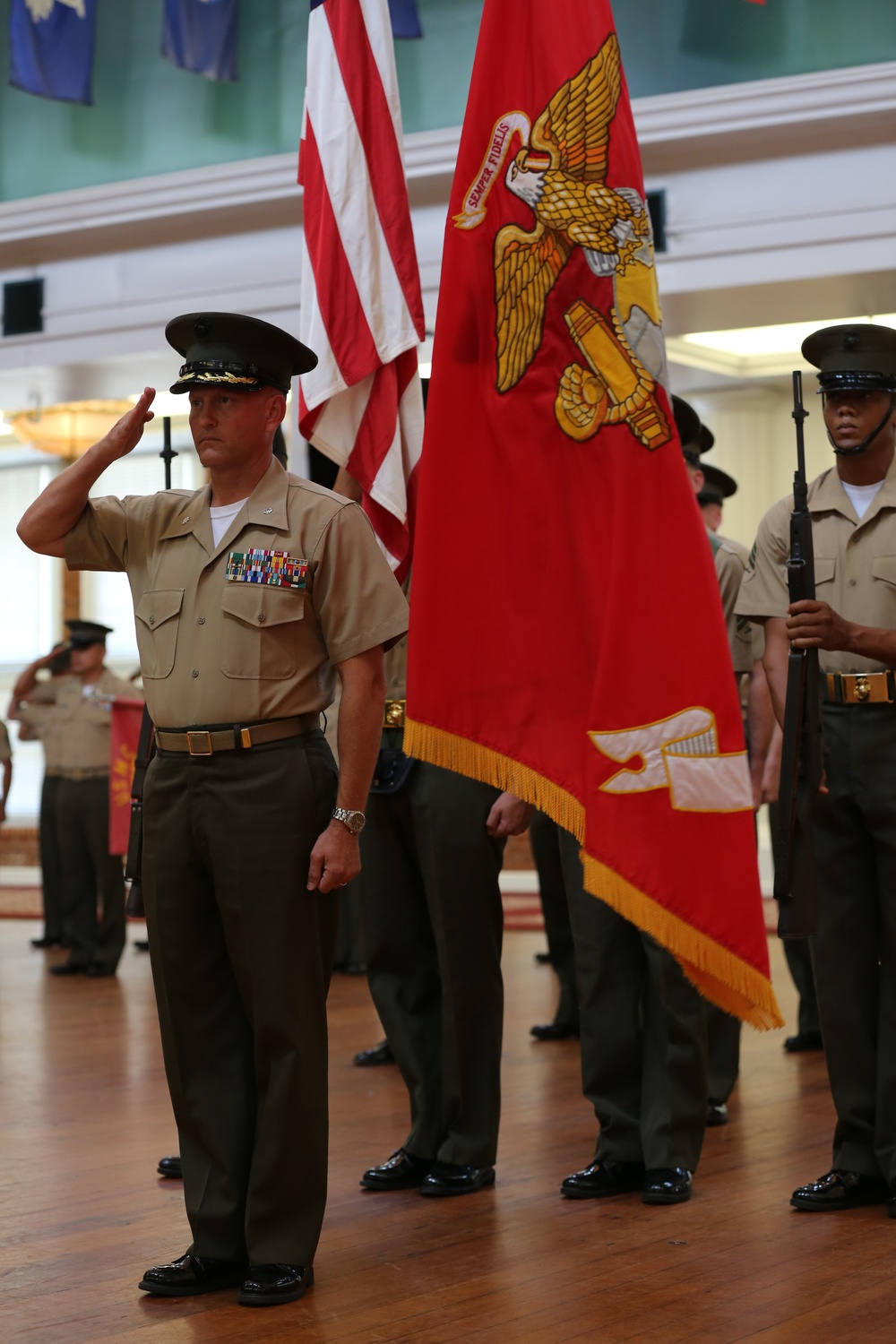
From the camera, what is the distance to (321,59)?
388cm

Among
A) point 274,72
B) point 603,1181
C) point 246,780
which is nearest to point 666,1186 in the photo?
point 603,1181

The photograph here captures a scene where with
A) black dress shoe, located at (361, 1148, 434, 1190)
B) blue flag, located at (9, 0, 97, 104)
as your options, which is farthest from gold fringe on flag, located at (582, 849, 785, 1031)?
blue flag, located at (9, 0, 97, 104)

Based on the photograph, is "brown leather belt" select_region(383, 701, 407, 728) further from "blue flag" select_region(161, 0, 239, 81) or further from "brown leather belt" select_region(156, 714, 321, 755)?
"blue flag" select_region(161, 0, 239, 81)

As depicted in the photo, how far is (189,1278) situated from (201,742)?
2.98 feet

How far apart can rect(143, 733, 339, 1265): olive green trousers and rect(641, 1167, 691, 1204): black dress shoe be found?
31.9 inches

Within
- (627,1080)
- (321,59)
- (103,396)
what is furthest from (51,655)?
(627,1080)

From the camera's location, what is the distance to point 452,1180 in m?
3.42

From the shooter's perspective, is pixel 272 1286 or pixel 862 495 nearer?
pixel 272 1286

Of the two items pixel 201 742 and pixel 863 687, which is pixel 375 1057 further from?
pixel 201 742

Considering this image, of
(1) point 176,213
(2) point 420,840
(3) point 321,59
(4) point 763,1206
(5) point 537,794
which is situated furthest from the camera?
(1) point 176,213

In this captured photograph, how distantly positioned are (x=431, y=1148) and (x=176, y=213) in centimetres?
516

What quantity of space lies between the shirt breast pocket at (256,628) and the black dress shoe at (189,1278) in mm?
1003

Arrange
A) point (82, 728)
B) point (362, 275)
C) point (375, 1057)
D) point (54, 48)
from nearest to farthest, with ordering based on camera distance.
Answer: point (362, 275)
point (375, 1057)
point (54, 48)
point (82, 728)

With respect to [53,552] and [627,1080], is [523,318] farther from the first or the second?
[627,1080]
